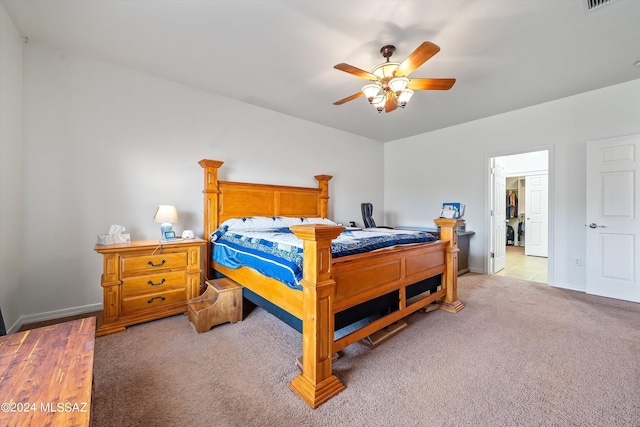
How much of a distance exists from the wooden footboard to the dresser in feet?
1.47

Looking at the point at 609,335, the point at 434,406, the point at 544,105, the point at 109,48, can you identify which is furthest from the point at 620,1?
the point at 109,48

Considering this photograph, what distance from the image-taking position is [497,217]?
14.8 feet

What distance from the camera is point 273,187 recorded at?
3.85 m

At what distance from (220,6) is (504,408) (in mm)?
3240

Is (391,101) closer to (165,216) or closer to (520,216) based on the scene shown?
(165,216)

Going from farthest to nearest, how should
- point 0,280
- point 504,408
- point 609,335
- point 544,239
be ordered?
1. point 544,239
2. point 609,335
3. point 0,280
4. point 504,408

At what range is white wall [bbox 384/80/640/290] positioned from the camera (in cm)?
331

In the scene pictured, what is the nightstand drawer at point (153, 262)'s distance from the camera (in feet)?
7.67

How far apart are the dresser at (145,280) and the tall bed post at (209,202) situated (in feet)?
1.64

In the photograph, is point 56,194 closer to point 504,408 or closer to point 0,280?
point 0,280

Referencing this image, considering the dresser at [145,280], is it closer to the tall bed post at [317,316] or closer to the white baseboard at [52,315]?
the white baseboard at [52,315]

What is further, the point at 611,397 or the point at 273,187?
the point at 273,187

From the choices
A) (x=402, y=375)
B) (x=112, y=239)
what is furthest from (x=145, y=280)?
(x=402, y=375)

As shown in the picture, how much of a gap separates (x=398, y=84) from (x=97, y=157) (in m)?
3.10
